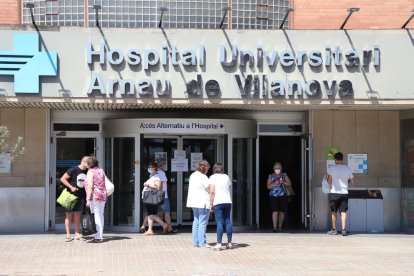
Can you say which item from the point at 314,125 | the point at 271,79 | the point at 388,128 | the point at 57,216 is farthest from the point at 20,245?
the point at 388,128

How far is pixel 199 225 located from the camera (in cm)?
1326

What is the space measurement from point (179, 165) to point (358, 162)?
14.0 ft

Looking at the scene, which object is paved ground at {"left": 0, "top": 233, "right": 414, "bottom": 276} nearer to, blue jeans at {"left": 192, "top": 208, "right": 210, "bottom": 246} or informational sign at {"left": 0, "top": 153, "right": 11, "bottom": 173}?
blue jeans at {"left": 192, "top": 208, "right": 210, "bottom": 246}

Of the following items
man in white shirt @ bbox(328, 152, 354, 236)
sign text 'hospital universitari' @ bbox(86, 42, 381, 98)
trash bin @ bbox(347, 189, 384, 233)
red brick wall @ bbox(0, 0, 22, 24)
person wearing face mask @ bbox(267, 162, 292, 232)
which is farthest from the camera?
trash bin @ bbox(347, 189, 384, 233)

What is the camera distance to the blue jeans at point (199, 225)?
13227mm

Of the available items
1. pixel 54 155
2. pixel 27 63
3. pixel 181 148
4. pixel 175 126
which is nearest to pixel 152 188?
pixel 175 126

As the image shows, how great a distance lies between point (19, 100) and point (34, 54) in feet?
3.19

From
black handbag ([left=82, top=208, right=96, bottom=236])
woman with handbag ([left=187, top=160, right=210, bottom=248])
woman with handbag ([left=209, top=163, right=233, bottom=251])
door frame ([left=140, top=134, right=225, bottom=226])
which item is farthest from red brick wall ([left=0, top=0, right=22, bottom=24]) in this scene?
woman with handbag ([left=209, top=163, right=233, bottom=251])

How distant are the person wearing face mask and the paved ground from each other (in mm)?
876

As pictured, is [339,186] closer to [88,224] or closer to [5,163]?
[88,224]

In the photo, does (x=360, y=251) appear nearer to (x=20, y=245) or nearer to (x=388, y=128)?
(x=388, y=128)

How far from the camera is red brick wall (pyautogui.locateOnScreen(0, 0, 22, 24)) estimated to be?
52.4 feet

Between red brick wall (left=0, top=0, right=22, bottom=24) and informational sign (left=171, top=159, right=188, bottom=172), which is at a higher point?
red brick wall (left=0, top=0, right=22, bottom=24)

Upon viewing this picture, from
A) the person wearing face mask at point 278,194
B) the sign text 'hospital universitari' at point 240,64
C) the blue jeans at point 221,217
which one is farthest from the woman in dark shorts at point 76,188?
the person wearing face mask at point 278,194
